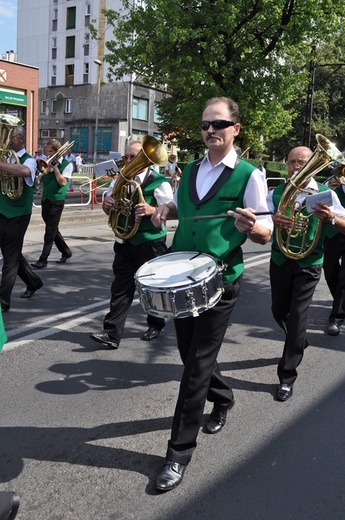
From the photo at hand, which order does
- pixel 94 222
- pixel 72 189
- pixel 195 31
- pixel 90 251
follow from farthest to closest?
1. pixel 72 189
2. pixel 195 31
3. pixel 94 222
4. pixel 90 251

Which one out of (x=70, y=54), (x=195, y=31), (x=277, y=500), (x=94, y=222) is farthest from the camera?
Answer: (x=70, y=54)

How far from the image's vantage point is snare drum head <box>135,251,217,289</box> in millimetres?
2965

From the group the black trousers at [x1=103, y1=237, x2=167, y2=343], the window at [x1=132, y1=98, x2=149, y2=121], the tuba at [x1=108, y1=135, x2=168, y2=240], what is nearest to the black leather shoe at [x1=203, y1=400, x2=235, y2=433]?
the black trousers at [x1=103, y1=237, x2=167, y2=343]

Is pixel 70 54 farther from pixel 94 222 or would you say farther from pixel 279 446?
pixel 279 446

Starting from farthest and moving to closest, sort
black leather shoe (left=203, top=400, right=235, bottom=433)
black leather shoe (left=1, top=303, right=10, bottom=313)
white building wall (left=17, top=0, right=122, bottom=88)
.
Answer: white building wall (left=17, top=0, right=122, bottom=88) < black leather shoe (left=1, top=303, right=10, bottom=313) < black leather shoe (left=203, top=400, right=235, bottom=433)

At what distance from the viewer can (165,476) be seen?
9.97 feet

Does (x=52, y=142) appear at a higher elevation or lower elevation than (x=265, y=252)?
higher

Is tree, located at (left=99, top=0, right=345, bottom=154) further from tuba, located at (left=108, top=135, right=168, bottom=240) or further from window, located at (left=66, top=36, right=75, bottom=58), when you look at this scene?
window, located at (left=66, top=36, right=75, bottom=58)

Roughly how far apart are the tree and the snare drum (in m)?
15.3

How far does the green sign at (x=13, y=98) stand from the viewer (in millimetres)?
22475

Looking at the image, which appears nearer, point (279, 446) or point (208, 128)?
point (208, 128)

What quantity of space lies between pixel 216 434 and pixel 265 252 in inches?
306

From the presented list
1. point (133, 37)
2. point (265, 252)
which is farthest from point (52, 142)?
point (133, 37)

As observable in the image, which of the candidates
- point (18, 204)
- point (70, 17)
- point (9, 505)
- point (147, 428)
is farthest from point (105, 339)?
point (70, 17)
